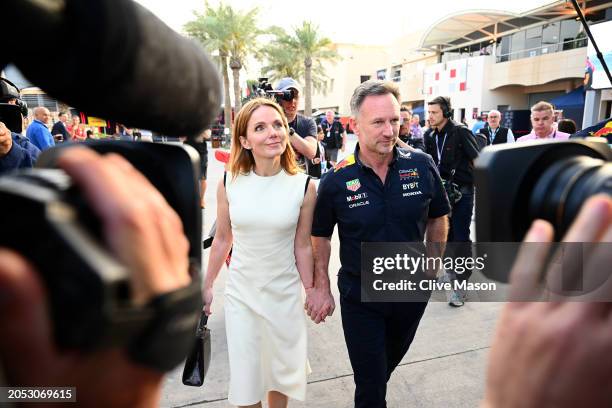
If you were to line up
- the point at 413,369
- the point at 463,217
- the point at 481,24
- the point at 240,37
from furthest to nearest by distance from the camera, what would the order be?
1. the point at 481,24
2. the point at 240,37
3. the point at 463,217
4. the point at 413,369

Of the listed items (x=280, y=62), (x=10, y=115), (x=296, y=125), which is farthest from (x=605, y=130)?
(x=280, y=62)

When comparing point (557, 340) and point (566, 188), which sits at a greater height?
point (566, 188)

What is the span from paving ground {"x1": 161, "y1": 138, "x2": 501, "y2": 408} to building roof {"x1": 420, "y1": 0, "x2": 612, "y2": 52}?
74.8 feet

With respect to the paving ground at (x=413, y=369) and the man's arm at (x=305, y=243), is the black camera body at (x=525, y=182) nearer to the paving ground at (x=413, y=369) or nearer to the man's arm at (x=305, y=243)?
the man's arm at (x=305, y=243)

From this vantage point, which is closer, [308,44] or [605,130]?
[605,130]

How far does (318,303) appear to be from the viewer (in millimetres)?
2564

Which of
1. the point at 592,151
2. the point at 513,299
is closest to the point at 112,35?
the point at 513,299

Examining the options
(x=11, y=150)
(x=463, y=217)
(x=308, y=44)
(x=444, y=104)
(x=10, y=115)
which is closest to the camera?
(x=10, y=115)

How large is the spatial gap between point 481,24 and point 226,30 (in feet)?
53.9

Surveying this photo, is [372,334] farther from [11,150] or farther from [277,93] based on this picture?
[11,150]

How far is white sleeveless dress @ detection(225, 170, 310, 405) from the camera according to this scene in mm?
2459

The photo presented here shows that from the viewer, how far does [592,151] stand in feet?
2.34

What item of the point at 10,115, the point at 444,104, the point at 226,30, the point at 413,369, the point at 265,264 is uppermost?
the point at 226,30

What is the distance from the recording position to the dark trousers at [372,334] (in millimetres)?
2316
